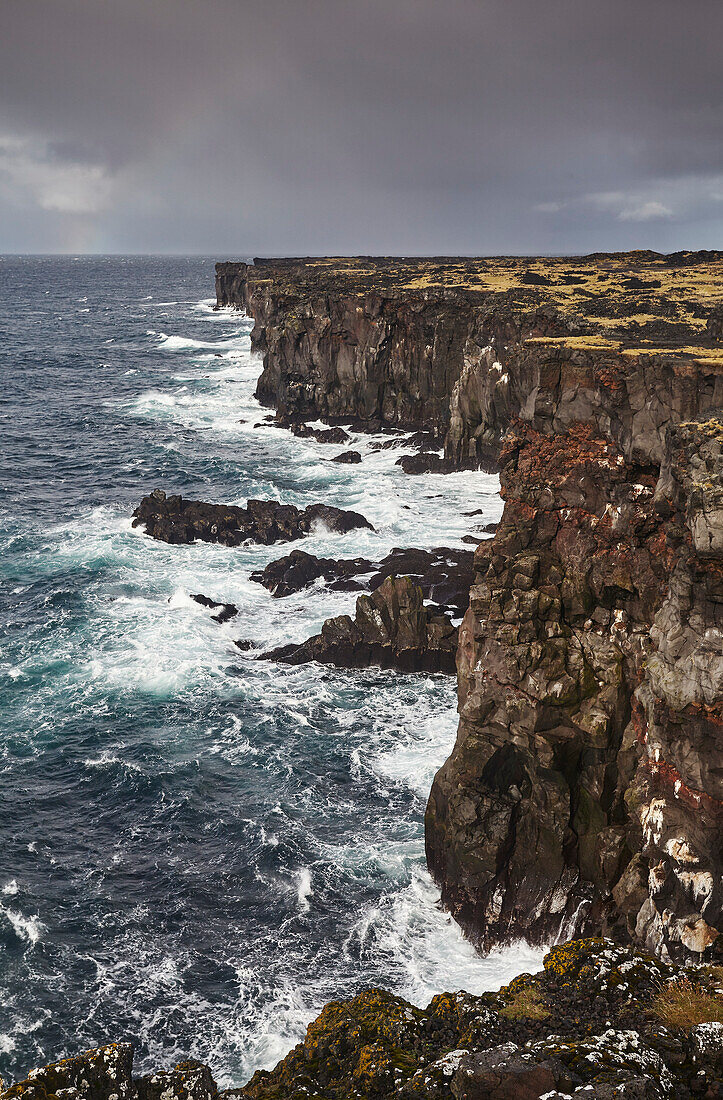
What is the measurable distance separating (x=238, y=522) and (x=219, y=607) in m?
14.1

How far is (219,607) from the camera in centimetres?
5494

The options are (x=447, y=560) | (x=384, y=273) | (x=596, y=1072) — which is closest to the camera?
(x=596, y=1072)

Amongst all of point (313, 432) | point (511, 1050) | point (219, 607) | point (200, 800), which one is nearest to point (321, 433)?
point (313, 432)

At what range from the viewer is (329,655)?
48.7 m

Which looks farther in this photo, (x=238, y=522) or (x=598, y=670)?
(x=238, y=522)

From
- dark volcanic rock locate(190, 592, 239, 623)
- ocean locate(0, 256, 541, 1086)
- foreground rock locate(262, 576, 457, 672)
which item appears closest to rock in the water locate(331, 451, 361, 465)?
ocean locate(0, 256, 541, 1086)

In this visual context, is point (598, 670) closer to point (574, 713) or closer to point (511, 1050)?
point (574, 713)

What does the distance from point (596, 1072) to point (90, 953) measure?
68.7 ft

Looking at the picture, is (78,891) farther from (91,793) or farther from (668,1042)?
(668,1042)

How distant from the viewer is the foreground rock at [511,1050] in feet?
48.7

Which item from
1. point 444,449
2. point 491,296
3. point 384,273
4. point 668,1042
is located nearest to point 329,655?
point 668,1042

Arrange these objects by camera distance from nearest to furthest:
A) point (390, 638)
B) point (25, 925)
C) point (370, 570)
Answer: point (25, 925) < point (390, 638) < point (370, 570)

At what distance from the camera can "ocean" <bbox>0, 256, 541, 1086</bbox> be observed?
2831cm

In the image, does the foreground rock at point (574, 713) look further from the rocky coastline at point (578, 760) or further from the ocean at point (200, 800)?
the ocean at point (200, 800)
